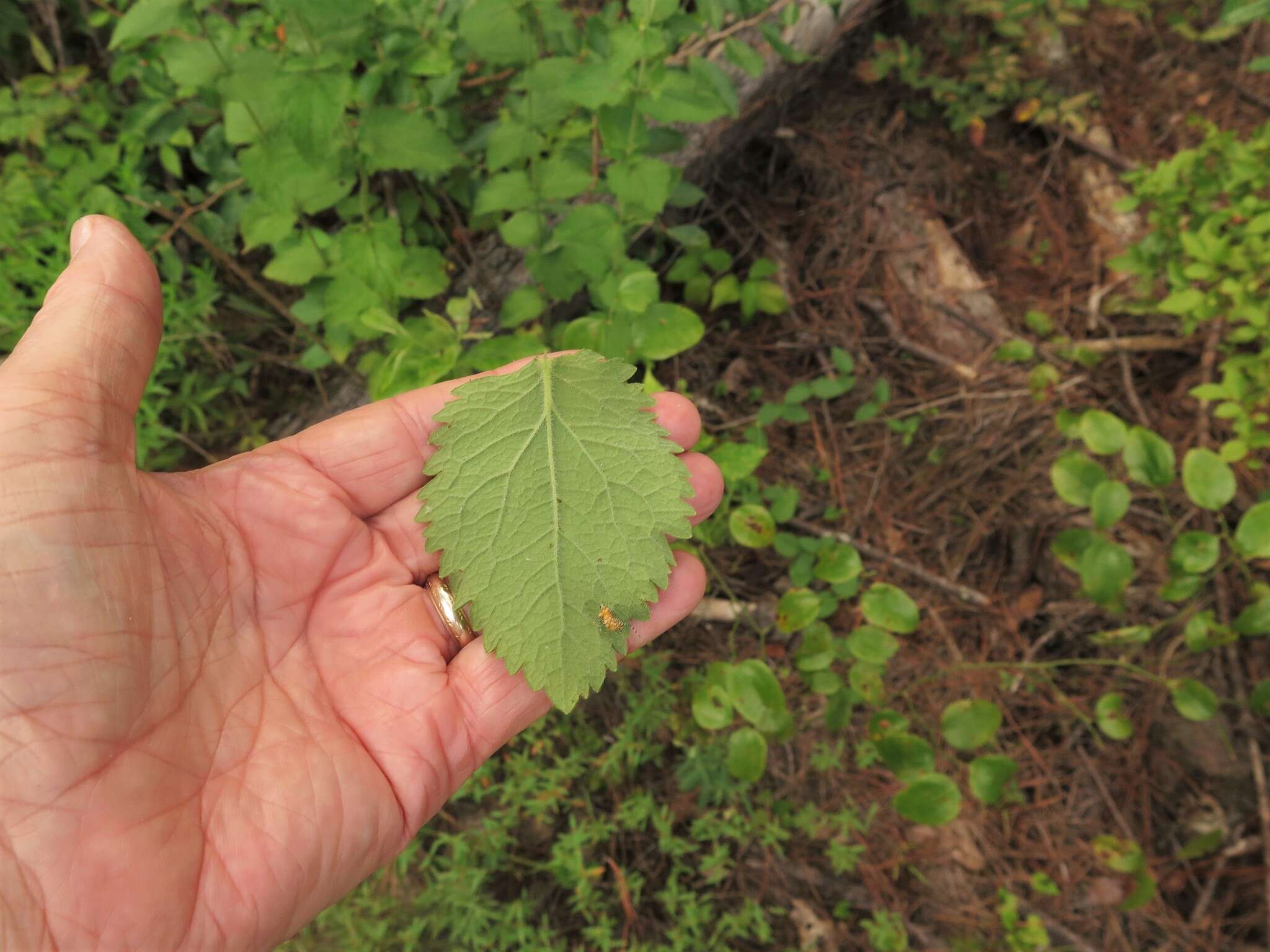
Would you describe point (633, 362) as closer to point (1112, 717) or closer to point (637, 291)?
point (637, 291)

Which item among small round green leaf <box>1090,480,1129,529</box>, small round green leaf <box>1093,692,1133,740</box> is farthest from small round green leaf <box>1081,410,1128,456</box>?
small round green leaf <box>1093,692,1133,740</box>

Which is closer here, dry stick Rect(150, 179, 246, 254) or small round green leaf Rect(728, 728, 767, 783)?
small round green leaf Rect(728, 728, 767, 783)

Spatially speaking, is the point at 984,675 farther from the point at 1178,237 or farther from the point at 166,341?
the point at 166,341

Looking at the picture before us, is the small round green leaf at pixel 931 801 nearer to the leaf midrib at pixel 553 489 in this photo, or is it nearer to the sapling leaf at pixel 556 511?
the sapling leaf at pixel 556 511

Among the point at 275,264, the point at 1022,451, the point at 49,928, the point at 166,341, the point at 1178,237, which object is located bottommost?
the point at 1022,451

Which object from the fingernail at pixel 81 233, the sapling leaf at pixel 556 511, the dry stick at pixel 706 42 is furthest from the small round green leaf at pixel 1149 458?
the fingernail at pixel 81 233

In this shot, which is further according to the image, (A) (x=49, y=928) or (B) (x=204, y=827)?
(B) (x=204, y=827)

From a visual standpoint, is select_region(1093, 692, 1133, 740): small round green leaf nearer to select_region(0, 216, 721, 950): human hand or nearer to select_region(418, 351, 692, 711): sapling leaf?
select_region(0, 216, 721, 950): human hand

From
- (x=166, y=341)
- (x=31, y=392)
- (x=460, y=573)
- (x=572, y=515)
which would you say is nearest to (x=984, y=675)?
(x=572, y=515)

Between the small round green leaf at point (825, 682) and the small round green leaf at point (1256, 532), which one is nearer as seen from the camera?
the small round green leaf at point (1256, 532)
